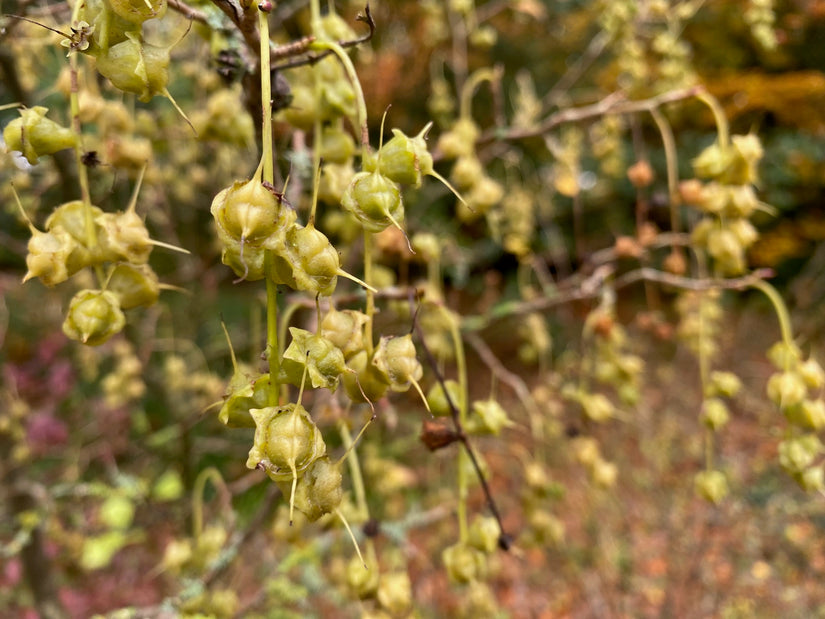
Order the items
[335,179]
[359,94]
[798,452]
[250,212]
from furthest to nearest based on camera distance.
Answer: [798,452] < [335,179] < [359,94] < [250,212]

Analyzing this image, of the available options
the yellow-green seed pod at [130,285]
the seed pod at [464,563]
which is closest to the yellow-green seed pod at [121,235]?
the yellow-green seed pod at [130,285]

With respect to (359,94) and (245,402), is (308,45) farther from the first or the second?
(245,402)

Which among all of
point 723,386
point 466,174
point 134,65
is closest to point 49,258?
point 134,65

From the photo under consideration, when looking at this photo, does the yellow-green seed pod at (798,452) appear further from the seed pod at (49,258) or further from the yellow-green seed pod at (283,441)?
the seed pod at (49,258)

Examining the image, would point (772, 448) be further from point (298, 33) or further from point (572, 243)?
point (298, 33)

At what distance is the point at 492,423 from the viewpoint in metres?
0.96

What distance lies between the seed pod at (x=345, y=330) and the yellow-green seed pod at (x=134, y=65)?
27 centimetres

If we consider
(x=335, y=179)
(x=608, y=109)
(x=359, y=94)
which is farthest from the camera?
(x=608, y=109)

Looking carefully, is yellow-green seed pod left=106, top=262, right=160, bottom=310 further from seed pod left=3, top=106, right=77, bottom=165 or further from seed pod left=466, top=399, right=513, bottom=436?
seed pod left=466, top=399, right=513, bottom=436

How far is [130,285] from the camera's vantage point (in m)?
0.71

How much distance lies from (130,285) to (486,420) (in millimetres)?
542

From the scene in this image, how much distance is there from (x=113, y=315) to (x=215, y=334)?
84.8 inches

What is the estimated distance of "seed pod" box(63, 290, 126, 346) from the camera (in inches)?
26.2

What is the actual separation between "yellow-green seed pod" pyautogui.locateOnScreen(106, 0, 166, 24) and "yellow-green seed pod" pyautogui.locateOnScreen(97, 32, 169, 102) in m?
0.03
